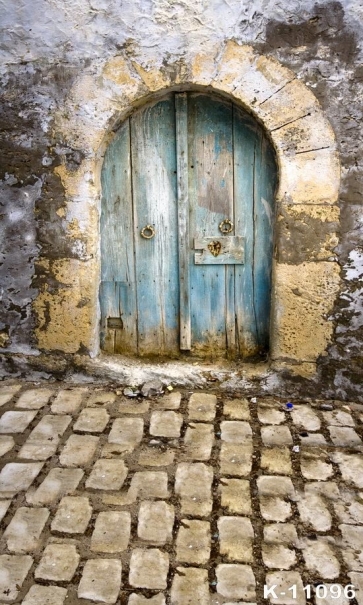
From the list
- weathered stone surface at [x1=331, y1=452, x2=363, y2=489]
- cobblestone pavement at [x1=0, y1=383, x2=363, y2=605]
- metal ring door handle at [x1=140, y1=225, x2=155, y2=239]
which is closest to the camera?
cobblestone pavement at [x1=0, y1=383, x2=363, y2=605]

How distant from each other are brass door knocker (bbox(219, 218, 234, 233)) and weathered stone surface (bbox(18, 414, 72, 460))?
157cm

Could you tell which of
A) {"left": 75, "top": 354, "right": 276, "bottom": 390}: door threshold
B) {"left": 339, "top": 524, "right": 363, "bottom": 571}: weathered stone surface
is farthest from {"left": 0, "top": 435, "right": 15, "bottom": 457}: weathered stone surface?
{"left": 339, "top": 524, "right": 363, "bottom": 571}: weathered stone surface

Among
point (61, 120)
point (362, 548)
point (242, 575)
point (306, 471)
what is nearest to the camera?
point (242, 575)

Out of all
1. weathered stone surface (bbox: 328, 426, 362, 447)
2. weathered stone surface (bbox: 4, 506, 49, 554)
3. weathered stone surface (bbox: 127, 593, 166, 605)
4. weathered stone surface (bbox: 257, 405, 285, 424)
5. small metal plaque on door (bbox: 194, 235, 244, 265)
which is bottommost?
weathered stone surface (bbox: 127, 593, 166, 605)

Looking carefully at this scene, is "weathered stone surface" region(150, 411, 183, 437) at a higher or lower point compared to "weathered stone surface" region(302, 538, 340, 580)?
higher

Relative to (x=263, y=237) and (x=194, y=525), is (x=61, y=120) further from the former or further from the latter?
(x=194, y=525)

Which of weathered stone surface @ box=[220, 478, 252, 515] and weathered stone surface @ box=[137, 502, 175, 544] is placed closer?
weathered stone surface @ box=[137, 502, 175, 544]

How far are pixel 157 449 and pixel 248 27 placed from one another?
2496mm

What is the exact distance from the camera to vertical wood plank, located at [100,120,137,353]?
3.78 meters

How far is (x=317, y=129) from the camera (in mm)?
3355

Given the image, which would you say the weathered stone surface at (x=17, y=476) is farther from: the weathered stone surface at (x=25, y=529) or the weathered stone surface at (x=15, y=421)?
the weathered stone surface at (x=15, y=421)

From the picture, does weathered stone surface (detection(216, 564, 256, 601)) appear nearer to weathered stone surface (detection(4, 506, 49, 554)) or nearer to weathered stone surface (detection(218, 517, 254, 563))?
weathered stone surface (detection(218, 517, 254, 563))

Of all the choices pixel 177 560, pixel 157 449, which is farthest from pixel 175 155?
pixel 177 560

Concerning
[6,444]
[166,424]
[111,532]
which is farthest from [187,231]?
[111,532]
